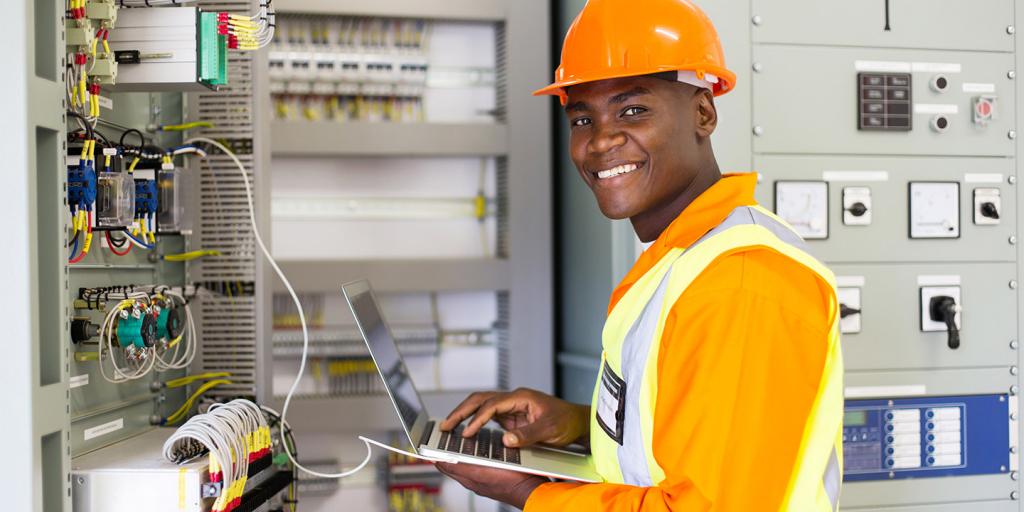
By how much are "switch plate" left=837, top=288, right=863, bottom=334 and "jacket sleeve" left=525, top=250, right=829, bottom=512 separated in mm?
1095

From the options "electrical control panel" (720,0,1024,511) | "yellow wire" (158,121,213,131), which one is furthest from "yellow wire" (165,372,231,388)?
"electrical control panel" (720,0,1024,511)

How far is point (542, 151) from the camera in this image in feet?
10.1

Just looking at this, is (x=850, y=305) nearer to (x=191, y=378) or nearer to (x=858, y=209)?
(x=858, y=209)

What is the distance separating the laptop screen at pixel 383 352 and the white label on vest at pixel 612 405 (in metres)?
0.36

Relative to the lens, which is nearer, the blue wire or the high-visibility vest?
the high-visibility vest

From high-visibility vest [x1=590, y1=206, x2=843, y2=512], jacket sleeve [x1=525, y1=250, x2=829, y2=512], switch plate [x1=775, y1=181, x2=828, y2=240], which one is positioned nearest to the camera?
jacket sleeve [x1=525, y1=250, x2=829, y2=512]

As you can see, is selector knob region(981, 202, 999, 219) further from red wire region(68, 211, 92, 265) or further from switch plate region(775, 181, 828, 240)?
red wire region(68, 211, 92, 265)

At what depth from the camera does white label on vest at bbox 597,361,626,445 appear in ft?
4.62

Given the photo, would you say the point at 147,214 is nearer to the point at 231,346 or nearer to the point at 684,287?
the point at 231,346

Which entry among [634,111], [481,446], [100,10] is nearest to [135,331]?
[100,10]

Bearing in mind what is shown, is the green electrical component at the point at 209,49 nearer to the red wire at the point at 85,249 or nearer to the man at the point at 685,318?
the red wire at the point at 85,249

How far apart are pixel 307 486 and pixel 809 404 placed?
229 centimetres

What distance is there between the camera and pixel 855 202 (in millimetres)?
2256

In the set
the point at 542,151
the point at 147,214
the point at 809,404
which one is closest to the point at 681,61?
the point at 809,404
